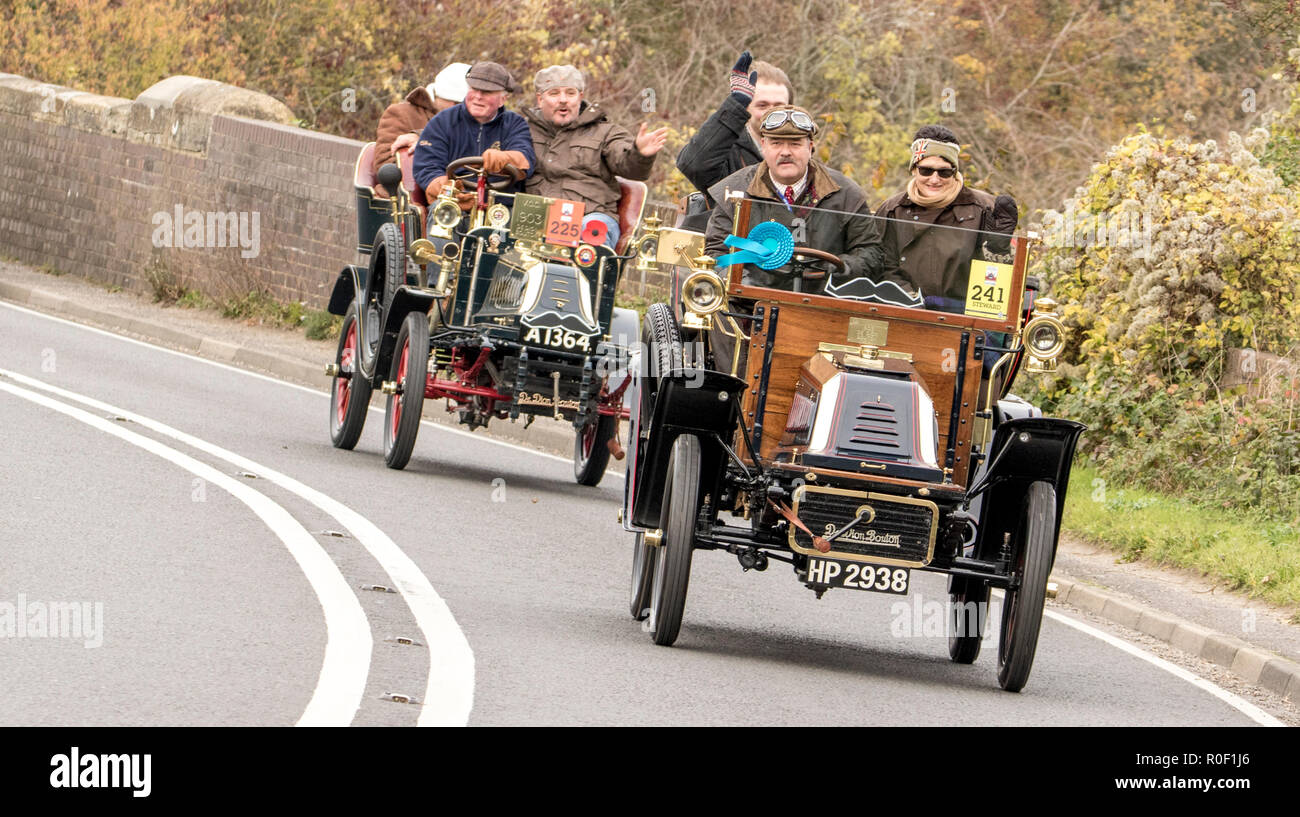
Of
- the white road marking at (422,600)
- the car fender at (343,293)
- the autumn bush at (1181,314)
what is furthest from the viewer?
the car fender at (343,293)

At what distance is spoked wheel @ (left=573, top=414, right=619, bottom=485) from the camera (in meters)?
13.5

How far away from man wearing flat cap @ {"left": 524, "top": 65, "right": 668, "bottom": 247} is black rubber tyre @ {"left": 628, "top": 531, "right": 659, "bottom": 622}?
4.20 m

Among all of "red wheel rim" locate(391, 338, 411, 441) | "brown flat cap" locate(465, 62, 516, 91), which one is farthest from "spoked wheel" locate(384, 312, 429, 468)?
"brown flat cap" locate(465, 62, 516, 91)

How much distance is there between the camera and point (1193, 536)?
12.5m

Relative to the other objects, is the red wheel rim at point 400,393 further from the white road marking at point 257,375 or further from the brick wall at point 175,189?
the brick wall at point 175,189

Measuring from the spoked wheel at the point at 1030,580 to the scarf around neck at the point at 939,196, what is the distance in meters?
1.93

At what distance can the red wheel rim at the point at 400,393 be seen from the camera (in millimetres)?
12727

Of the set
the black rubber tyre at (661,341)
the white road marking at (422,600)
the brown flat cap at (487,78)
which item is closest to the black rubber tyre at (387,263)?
the brown flat cap at (487,78)

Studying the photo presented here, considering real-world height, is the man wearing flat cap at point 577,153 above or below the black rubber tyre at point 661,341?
above

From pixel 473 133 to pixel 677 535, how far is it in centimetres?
580

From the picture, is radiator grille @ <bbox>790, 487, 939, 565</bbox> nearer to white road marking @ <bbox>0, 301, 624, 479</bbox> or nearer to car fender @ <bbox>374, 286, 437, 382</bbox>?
car fender @ <bbox>374, 286, 437, 382</bbox>

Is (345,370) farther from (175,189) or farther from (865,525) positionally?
(175,189)

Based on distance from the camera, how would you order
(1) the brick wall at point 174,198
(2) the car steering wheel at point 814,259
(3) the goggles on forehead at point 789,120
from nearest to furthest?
1. (2) the car steering wheel at point 814,259
2. (3) the goggles on forehead at point 789,120
3. (1) the brick wall at point 174,198

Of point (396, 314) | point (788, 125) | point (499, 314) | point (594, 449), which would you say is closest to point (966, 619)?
point (788, 125)
